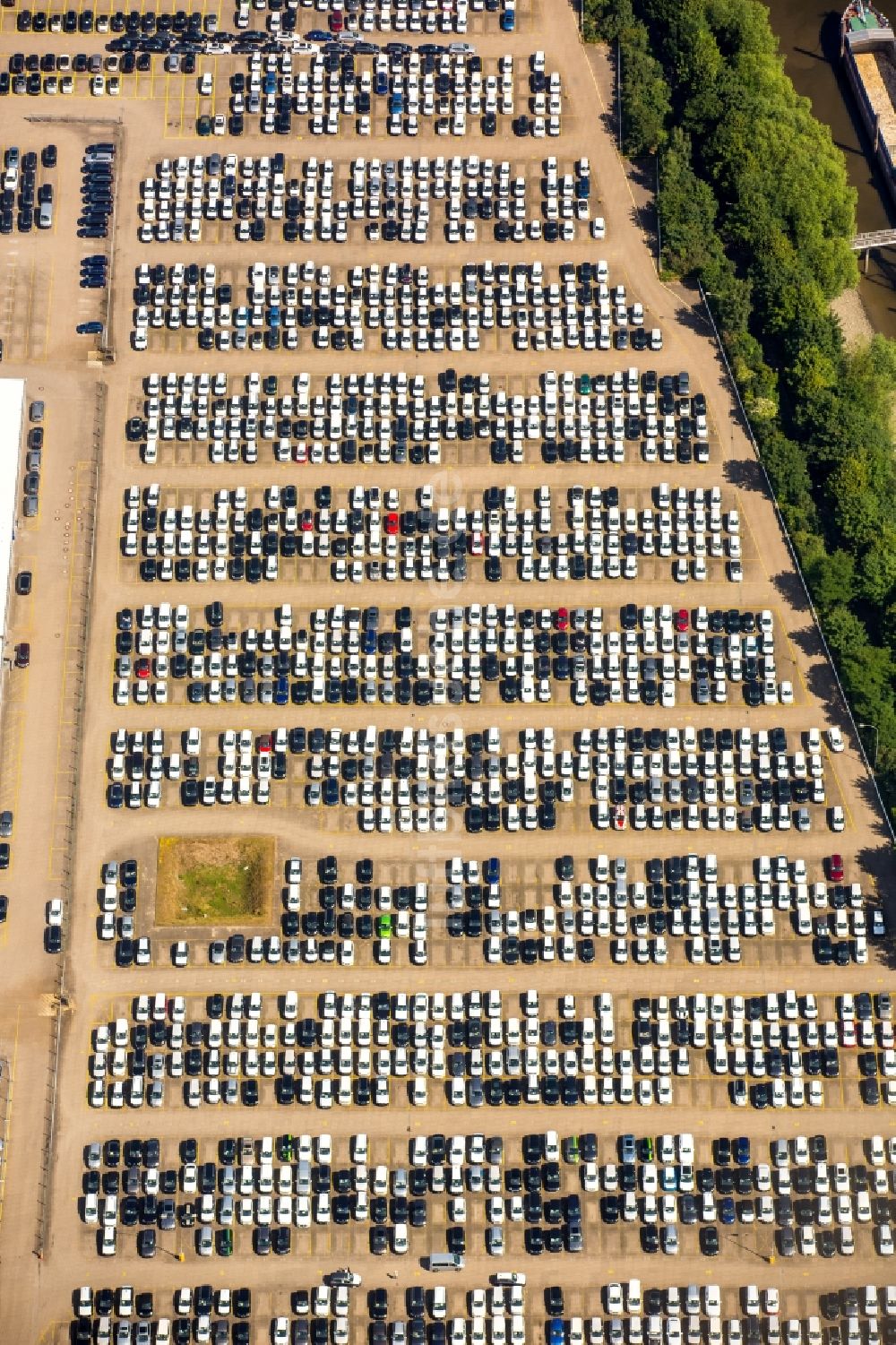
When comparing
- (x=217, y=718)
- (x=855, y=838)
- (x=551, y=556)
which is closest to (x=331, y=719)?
(x=217, y=718)

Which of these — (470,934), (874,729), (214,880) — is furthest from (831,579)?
(214,880)

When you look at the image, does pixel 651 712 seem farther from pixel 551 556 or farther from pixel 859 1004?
pixel 859 1004

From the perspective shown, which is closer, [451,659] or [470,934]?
[470,934]

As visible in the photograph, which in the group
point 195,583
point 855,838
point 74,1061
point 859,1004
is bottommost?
point 74,1061

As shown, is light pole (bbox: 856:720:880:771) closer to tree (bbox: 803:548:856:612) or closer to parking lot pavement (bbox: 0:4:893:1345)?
parking lot pavement (bbox: 0:4:893:1345)

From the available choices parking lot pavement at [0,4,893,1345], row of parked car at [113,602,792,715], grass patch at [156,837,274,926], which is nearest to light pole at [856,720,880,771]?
parking lot pavement at [0,4,893,1345]

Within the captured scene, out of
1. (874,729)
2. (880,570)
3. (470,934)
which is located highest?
(880,570)

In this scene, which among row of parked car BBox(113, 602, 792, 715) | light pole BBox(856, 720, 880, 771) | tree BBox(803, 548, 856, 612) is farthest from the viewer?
row of parked car BBox(113, 602, 792, 715)

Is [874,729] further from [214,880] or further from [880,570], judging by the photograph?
[214,880]
